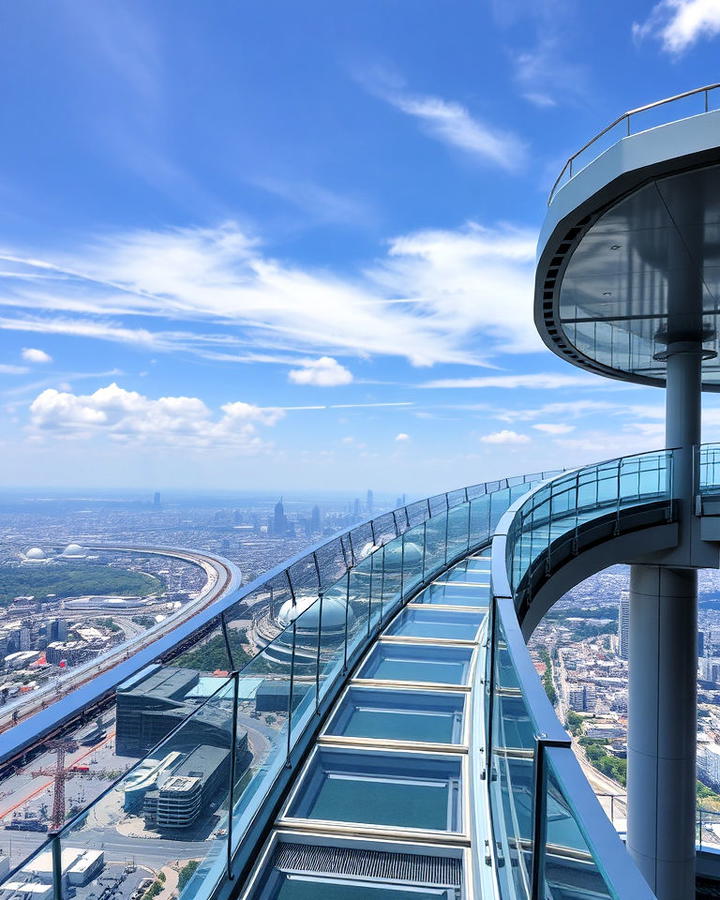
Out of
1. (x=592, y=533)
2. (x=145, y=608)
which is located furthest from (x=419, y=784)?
(x=145, y=608)

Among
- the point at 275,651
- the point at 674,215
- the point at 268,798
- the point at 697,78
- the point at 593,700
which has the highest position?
the point at 697,78

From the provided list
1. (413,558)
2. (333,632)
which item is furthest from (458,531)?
(333,632)

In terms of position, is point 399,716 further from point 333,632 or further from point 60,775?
point 60,775

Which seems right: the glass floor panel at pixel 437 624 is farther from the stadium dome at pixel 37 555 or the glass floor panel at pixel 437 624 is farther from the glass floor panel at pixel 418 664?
the stadium dome at pixel 37 555

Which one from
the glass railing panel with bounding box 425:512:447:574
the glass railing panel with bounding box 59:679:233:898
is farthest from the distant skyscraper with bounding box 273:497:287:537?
the glass railing panel with bounding box 59:679:233:898

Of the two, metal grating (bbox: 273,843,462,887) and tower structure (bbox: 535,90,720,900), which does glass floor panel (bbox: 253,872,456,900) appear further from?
tower structure (bbox: 535,90,720,900)

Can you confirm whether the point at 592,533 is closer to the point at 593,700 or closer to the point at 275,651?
the point at 275,651
